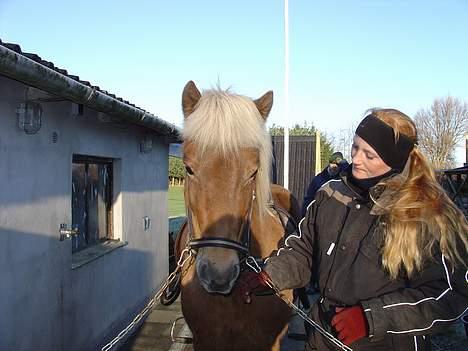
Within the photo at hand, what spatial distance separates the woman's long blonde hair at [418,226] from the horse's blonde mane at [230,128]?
2.70ft

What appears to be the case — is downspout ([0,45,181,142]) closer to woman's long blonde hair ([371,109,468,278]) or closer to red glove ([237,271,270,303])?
red glove ([237,271,270,303])

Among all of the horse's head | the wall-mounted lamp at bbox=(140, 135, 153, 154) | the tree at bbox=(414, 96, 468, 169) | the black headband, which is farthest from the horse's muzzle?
the tree at bbox=(414, 96, 468, 169)

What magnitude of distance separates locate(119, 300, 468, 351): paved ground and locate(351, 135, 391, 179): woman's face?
361cm

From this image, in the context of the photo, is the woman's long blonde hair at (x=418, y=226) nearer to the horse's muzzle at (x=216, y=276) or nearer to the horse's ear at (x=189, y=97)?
the horse's muzzle at (x=216, y=276)

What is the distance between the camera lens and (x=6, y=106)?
3021 mm

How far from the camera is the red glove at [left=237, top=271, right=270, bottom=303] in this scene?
235cm

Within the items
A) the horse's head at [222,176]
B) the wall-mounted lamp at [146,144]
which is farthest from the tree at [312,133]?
the horse's head at [222,176]

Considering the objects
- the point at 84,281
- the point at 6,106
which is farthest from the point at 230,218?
the point at 84,281

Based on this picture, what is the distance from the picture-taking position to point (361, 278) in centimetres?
179

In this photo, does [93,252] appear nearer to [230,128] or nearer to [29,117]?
[29,117]

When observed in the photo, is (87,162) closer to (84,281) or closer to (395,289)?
(84,281)

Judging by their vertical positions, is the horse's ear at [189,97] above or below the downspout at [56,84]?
below

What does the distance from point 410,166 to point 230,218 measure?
2.97 feet

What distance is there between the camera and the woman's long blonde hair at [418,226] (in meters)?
1.64
